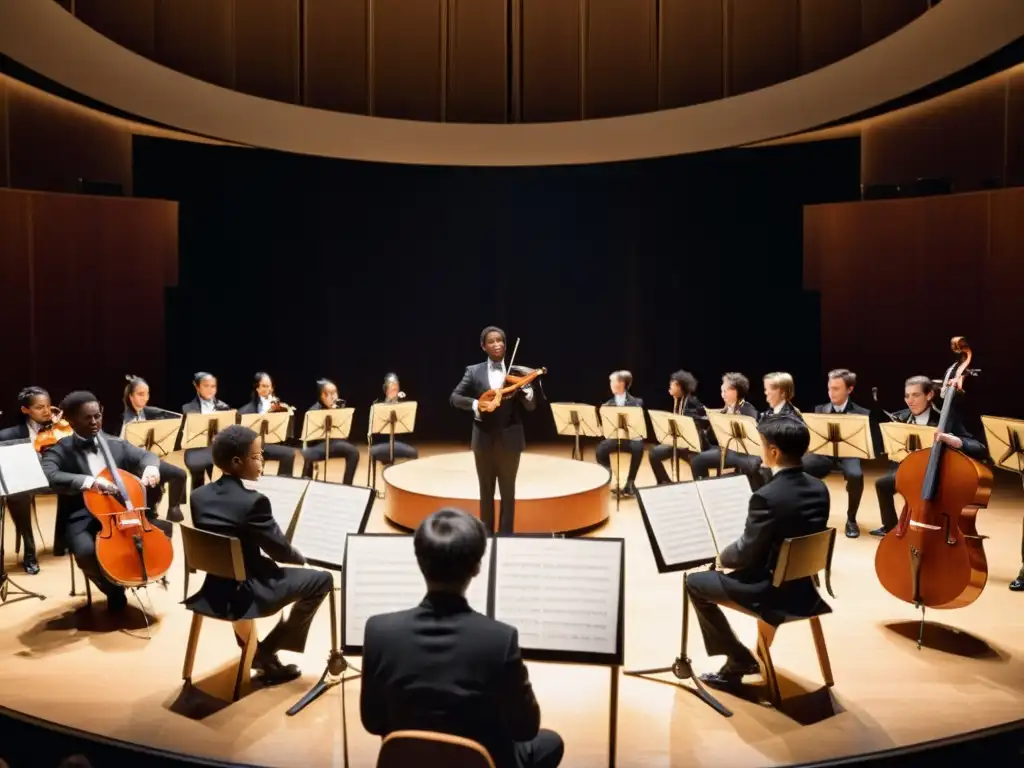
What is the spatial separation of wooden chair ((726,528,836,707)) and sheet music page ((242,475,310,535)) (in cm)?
187

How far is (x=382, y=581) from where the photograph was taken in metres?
2.91

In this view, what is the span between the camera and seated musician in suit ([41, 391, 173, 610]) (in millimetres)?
4470

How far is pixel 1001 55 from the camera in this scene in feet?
23.0

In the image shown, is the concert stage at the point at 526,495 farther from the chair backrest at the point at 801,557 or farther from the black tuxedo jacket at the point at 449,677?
the black tuxedo jacket at the point at 449,677

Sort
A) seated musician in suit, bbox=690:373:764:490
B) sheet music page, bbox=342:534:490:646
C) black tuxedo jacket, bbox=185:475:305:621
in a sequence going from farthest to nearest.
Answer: seated musician in suit, bbox=690:373:764:490 < black tuxedo jacket, bbox=185:475:305:621 < sheet music page, bbox=342:534:490:646

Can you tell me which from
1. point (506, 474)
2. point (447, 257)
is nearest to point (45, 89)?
point (447, 257)

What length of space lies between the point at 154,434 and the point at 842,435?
180 inches

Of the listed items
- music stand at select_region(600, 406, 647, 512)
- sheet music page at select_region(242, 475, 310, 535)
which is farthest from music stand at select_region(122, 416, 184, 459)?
music stand at select_region(600, 406, 647, 512)

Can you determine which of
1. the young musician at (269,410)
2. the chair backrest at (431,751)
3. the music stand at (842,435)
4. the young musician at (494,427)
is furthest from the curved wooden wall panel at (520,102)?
the chair backrest at (431,751)

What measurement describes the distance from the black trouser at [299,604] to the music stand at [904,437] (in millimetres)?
3413

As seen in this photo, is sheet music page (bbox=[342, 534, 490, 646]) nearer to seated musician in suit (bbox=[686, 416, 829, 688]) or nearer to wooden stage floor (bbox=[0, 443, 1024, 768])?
wooden stage floor (bbox=[0, 443, 1024, 768])

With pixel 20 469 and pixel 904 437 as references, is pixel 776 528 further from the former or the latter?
pixel 20 469

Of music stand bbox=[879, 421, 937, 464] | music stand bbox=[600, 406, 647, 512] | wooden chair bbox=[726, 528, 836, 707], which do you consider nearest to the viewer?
wooden chair bbox=[726, 528, 836, 707]

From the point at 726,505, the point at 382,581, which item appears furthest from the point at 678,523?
the point at 382,581
